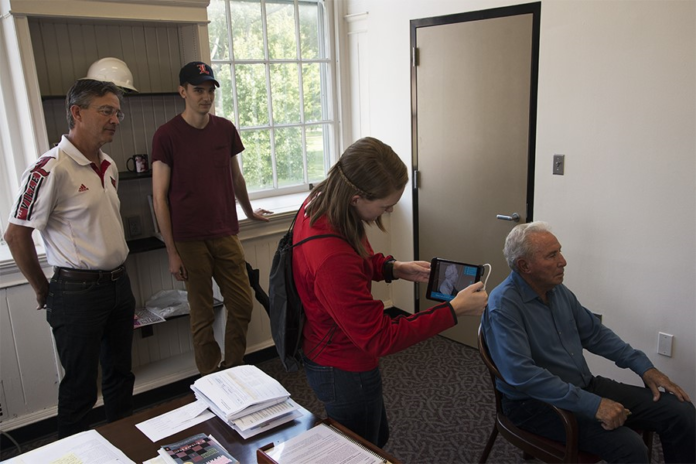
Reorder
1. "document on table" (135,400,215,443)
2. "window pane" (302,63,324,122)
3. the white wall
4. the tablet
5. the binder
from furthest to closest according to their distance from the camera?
1. "window pane" (302,63,324,122)
2. the white wall
3. the tablet
4. "document on table" (135,400,215,443)
5. the binder

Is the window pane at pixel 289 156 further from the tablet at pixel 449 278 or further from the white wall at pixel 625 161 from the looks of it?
the tablet at pixel 449 278

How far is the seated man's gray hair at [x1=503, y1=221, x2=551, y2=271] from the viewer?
2.15m

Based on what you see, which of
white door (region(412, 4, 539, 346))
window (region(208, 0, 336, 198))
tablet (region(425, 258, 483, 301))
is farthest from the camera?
window (region(208, 0, 336, 198))

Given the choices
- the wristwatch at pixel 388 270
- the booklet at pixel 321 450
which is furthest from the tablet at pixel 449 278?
the booklet at pixel 321 450

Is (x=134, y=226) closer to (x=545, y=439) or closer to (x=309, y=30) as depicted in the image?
(x=309, y=30)

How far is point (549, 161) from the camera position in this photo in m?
3.05

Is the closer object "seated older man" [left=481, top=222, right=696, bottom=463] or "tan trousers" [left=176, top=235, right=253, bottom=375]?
"seated older man" [left=481, top=222, right=696, bottom=463]

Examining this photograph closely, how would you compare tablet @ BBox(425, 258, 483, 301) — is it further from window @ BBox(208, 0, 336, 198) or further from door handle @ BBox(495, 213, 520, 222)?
window @ BBox(208, 0, 336, 198)

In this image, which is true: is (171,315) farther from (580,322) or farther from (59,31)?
(580,322)

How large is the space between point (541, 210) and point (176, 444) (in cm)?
238

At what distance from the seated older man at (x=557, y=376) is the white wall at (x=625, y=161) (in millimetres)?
641

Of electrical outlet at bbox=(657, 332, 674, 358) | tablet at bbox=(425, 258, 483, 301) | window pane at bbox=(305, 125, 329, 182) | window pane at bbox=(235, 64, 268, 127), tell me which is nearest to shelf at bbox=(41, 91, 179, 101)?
window pane at bbox=(235, 64, 268, 127)

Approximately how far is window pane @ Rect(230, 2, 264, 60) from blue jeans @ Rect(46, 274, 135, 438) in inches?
74.8

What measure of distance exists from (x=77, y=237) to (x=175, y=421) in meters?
1.09
